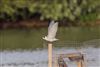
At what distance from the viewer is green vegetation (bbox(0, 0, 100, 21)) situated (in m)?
10.8

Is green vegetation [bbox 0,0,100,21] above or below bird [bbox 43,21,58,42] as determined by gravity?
above

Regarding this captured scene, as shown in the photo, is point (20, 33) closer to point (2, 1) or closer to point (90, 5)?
point (2, 1)

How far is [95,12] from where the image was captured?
1112 cm

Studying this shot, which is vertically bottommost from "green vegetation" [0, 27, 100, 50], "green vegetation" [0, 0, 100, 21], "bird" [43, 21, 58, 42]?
"bird" [43, 21, 58, 42]

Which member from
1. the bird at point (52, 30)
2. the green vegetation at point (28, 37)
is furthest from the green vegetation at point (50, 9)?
the bird at point (52, 30)

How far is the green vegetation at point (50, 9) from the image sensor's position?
1079 centimetres

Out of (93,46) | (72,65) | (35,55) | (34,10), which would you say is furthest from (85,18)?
(93,46)

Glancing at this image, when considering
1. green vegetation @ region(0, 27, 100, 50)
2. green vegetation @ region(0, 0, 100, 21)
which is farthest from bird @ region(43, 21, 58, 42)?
green vegetation @ region(0, 0, 100, 21)

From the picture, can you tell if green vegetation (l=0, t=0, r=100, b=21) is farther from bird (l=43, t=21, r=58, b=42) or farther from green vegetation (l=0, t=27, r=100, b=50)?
bird (l=43, t=21, r=58, b=42)

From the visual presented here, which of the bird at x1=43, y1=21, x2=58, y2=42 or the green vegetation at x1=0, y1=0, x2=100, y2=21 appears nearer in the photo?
the bird at x1=43, y1=21, x2=58, y2=42

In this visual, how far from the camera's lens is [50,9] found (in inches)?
431

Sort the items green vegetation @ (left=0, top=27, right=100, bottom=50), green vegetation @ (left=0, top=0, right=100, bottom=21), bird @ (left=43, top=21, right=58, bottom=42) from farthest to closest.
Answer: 1. green vegetation @ (left=0, top=0, right=100, bottom=21)
2. green vegetation @ (left=0, top=27, right=100, bottom=50)
3. bird @ (left=43, top=21, right=58, bottom=42)

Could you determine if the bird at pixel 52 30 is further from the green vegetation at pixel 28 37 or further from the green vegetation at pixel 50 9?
the green vegetation at pixel 50 9

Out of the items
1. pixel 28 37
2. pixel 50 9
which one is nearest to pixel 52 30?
pixel 28 37
